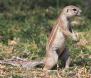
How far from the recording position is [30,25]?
39.9 ft

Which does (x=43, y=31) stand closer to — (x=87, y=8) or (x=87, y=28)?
(x=87, y=28)

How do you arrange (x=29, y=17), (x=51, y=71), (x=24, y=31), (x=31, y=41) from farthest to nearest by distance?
1. (x=29, y=17)
2. (x=24, y=31)
3. (x=31, y=41)
4. (x=51, y=71)

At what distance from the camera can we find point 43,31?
11930mm

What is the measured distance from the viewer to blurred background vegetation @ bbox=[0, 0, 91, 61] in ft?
33.6

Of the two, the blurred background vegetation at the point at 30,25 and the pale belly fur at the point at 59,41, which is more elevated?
the pale belly fur at the point at 59,41

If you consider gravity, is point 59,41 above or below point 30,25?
above

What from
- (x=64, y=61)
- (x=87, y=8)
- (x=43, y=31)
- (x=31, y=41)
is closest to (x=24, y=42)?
(x=31, y=41)

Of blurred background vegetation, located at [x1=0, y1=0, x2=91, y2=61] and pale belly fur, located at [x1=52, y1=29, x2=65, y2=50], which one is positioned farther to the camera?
blurred background vegetation, located at [x1=0, y1=0, x2=91, y2=61]

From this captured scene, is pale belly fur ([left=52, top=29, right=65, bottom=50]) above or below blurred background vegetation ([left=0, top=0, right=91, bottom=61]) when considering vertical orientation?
above

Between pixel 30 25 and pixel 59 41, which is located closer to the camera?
pixel 59 41

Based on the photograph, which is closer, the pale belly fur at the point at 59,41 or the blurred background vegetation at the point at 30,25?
the pale belly fur at the point at 59,41

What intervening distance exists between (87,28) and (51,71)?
12.6 feet

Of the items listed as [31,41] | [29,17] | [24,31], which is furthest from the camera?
[29,17]

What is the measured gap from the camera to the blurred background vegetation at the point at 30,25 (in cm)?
1024
